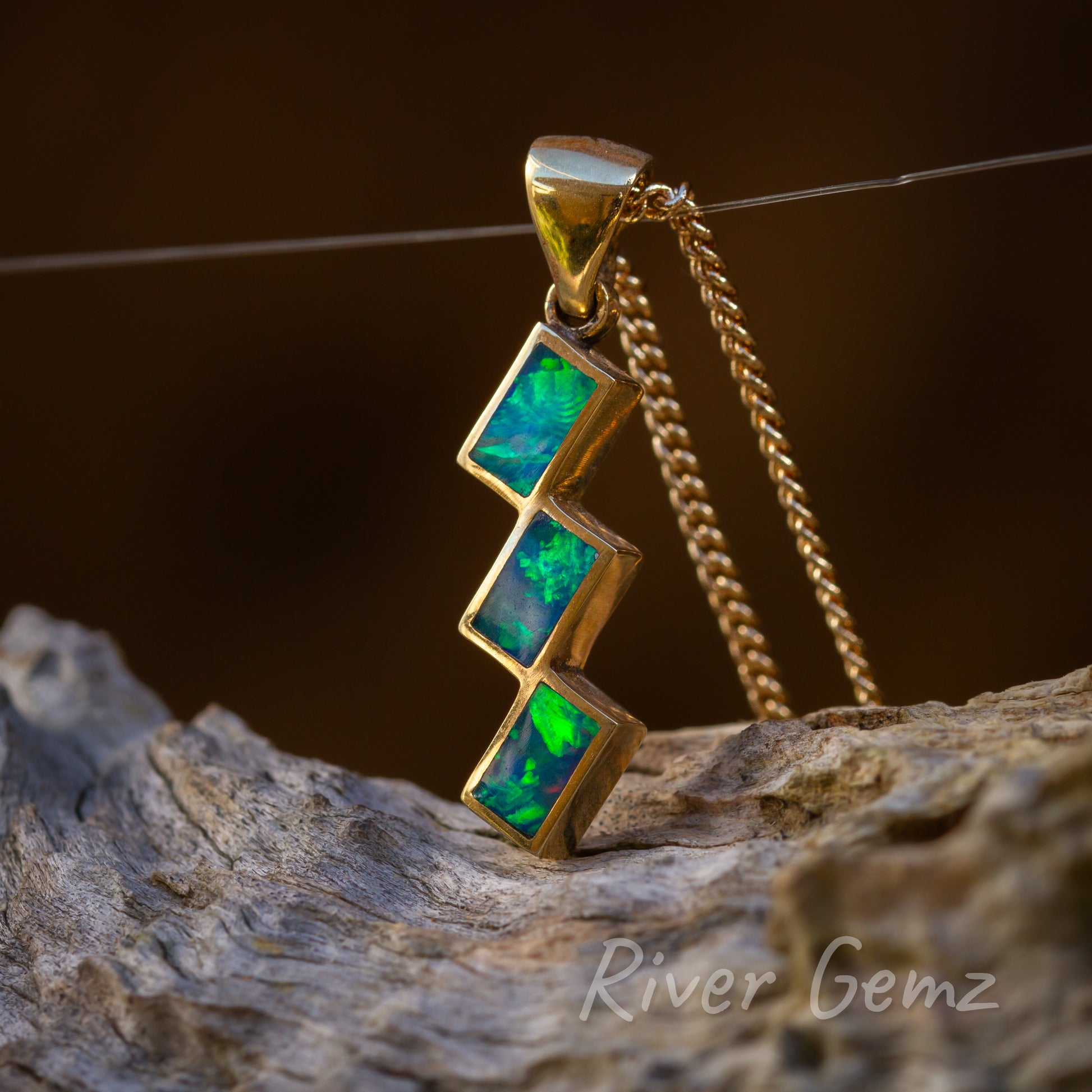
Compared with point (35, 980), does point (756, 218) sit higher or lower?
higher

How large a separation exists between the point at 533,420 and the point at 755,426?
0.26 meters

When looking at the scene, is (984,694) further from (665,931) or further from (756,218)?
(756,218)

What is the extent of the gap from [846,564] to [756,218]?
0.70 metres

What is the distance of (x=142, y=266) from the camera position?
102 inches

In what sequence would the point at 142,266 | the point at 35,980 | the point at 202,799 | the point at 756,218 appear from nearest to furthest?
the point at 35,980
the point at 202,799
the point at 756,218
the point at 142,266

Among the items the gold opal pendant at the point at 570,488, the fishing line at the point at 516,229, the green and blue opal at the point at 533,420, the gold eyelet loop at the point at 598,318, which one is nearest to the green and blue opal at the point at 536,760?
the gold opal pendant at the point at 570,488

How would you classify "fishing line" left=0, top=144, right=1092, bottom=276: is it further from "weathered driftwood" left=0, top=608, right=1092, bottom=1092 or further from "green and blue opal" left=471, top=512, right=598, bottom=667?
"weathered driftwood" left=0, top=608, right=1092, bottom=1092

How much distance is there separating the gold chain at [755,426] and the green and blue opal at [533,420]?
0.14 m

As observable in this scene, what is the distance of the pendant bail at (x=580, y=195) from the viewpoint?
1.07 m

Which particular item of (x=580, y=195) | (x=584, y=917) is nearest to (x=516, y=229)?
(x=580, y=195)

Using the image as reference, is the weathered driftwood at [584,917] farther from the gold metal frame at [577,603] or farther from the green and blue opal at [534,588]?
the green and blue opal at [534,588]

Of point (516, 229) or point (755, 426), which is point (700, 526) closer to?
point (755, 426)

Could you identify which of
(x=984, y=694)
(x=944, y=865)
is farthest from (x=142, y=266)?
(x=944, y=865)

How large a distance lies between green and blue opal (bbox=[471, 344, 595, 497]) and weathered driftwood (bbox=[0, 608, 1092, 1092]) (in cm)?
34
